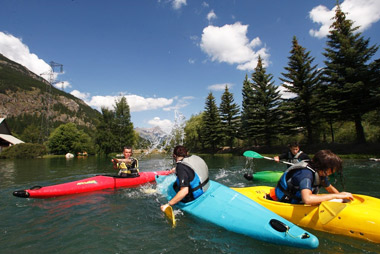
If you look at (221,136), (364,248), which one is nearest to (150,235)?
(364,248)

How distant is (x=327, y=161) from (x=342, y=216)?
112cm

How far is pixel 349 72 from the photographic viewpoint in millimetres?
19844

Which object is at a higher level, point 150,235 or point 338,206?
point 338,206

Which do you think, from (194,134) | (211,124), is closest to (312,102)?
(211,124)

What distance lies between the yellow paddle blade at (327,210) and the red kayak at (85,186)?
745 cm

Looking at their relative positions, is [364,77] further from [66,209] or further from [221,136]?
[66,209]

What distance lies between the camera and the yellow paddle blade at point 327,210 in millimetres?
3339

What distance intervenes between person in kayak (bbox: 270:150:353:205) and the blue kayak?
0.63 metres

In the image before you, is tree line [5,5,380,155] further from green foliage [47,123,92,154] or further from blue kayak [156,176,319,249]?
blue kayak [156,176,319,249]

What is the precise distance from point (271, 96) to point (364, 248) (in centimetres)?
2816

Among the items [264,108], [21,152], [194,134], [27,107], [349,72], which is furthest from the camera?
[27,107]

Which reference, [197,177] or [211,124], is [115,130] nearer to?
[211,124]

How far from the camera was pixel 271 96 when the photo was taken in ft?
96.0

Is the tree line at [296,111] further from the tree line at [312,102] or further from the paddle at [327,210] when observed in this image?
the paddle at [327,210]
